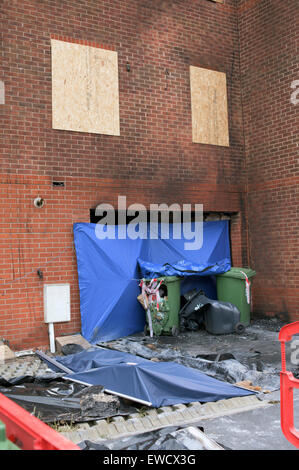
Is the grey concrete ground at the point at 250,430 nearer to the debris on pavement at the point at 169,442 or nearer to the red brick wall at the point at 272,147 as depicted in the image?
the debris on pavement at the point at 169,442

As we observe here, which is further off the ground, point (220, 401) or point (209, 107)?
point (209, 107)

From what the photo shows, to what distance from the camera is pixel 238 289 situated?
10.1 m

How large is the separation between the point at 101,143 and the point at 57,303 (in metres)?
3.31

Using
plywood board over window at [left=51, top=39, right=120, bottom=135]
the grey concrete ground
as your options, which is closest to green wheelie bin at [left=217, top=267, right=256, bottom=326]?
plywood board over window at [left=51, top=39, right=120, bottom=135]

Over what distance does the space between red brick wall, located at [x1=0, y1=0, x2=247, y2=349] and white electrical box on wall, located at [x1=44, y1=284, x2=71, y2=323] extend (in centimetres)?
15

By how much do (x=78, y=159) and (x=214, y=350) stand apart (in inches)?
174

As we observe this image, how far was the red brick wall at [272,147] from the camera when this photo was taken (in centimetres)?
1048

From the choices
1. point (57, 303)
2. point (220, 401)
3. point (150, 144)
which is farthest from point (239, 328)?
point (150, 144)

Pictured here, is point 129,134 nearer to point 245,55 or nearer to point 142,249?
point 142,249

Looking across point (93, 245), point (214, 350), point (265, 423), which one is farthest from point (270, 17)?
point (265, 423)

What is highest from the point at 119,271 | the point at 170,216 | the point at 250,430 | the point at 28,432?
the point at 170,216

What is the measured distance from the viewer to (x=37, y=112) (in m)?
8.68

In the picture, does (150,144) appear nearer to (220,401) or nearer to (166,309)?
(166,309)

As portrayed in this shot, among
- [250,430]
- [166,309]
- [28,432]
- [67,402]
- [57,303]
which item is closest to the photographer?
[28,432]
